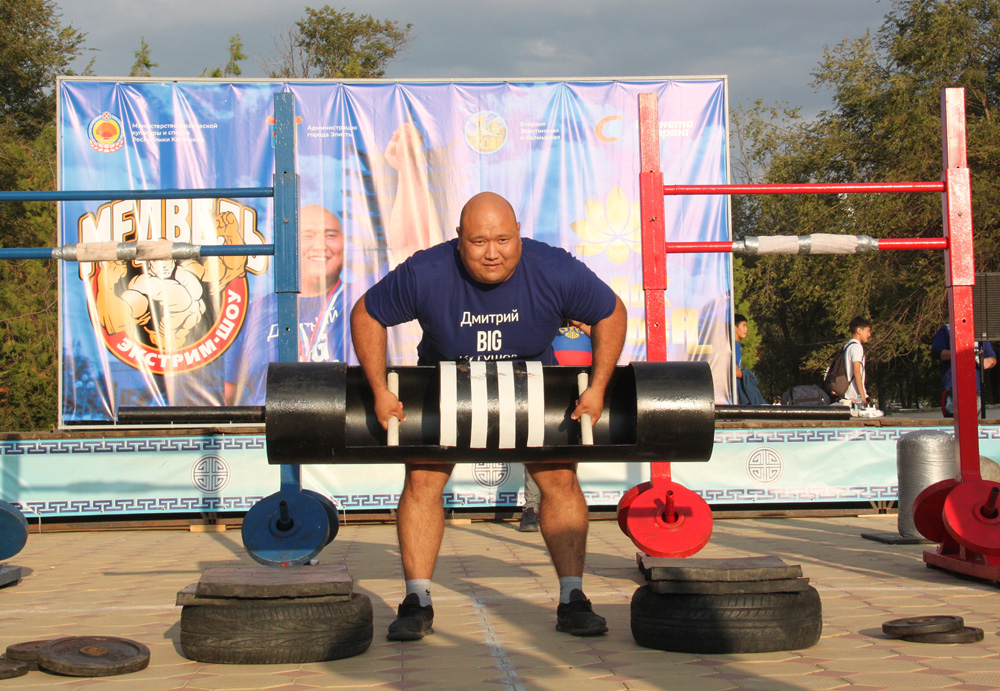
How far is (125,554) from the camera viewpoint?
217 inches

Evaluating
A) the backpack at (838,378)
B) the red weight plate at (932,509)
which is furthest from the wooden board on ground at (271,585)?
the backpack at (838,378)

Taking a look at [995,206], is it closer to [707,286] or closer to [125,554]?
[707,286]

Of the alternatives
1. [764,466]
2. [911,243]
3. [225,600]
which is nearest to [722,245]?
[911,243]

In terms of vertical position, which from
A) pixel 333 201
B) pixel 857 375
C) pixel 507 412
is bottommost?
pixel 507 412

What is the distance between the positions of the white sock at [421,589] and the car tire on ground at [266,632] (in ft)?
1.35

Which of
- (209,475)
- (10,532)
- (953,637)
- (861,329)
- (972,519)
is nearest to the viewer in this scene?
(953,637)

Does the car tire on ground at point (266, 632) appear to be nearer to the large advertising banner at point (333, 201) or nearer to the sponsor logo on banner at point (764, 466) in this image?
the sponsor logo on banner at point (764, 466)

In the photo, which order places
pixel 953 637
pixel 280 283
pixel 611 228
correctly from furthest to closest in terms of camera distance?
pixel 611 228 < pixel 280 283 < pixel 953 637

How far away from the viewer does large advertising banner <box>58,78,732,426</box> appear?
9.30 meters

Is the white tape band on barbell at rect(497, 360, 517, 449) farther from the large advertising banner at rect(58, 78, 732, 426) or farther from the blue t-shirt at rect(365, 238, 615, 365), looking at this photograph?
the large advertising banner at rect(58, 78, 732, 426)

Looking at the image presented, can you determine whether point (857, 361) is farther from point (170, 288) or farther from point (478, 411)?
point (170, 288)

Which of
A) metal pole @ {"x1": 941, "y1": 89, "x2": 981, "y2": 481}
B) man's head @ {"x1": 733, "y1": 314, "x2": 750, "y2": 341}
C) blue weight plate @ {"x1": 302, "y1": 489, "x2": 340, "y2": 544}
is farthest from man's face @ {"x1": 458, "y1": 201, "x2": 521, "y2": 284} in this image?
man's head @ {"x1": 733, "y1": 314, "x2": 750, "y2": 341}

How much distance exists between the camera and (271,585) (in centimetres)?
269

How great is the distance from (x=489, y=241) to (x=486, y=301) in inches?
8.9
